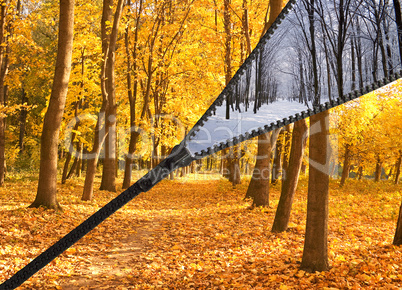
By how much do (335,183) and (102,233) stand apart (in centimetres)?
1886

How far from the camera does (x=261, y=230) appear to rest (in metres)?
8.81

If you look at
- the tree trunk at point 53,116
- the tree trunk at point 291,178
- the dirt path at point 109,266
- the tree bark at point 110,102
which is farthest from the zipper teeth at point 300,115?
the tree bark at point 110,102

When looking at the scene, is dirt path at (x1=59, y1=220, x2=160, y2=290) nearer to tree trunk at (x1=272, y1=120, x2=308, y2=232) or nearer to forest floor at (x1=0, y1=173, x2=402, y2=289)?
forest floor at (x1=0, y1=173, x2=402, y2=289)

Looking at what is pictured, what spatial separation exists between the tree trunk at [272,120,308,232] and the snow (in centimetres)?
659

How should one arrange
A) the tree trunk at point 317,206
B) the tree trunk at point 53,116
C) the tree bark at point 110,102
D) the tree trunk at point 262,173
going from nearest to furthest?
the tree trunk at point 317,206 → the tree trunk at point 53,116 → the tree bark at point 110,102 → the tree trunk at point 262,173

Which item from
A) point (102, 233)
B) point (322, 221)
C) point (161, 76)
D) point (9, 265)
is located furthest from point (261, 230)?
point (161, 76)

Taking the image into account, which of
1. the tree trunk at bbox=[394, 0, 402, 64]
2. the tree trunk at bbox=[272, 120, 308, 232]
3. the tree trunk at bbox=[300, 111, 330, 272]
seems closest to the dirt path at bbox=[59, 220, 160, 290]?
the tree trunk at bbox=[300, 111, 330, 272]

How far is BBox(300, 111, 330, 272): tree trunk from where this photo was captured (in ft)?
17.5

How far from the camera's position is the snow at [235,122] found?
127 cm

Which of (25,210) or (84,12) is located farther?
(84,12)

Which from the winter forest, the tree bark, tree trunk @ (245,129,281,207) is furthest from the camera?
tree trunk @ (245,129,281,207)

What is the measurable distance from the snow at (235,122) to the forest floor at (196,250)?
4176mm

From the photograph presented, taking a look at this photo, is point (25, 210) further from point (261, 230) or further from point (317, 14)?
point (317, 14)

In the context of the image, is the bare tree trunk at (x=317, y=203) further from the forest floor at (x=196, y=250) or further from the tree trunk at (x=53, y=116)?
the tree trunk at (x=53, y=116)
